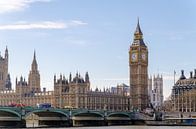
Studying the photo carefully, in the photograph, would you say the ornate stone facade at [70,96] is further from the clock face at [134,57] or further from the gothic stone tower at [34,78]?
the clock face at [134,57]

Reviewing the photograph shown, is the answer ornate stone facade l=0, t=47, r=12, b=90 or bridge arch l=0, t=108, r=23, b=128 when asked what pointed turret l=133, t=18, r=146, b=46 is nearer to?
ornate stone facade l=0, t=47, r=12, b=90

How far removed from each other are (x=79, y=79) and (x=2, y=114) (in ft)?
149

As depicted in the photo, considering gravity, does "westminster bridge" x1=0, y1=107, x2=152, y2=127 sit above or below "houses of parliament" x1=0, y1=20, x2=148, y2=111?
below

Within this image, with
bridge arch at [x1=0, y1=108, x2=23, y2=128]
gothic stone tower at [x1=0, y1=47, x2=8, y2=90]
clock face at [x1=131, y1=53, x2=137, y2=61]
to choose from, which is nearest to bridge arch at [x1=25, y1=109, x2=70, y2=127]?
bridge arch at [x1=0, y1=108, x2=23, y2=128]

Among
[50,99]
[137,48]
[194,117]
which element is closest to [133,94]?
[137,48]

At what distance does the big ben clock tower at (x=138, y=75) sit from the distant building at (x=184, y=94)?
8579 mm

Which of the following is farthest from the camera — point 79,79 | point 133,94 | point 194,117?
point 133,94

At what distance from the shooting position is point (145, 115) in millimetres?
103375

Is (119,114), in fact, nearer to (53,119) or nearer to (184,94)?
(53,119)

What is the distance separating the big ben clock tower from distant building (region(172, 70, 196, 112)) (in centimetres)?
858

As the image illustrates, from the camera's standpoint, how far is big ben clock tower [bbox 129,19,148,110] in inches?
4988

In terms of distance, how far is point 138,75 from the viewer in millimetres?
126562

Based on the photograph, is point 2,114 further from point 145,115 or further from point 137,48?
Answer: point 137,48

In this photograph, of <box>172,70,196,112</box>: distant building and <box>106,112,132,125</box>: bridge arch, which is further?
<box>172,70,196,112</box>: distant building
